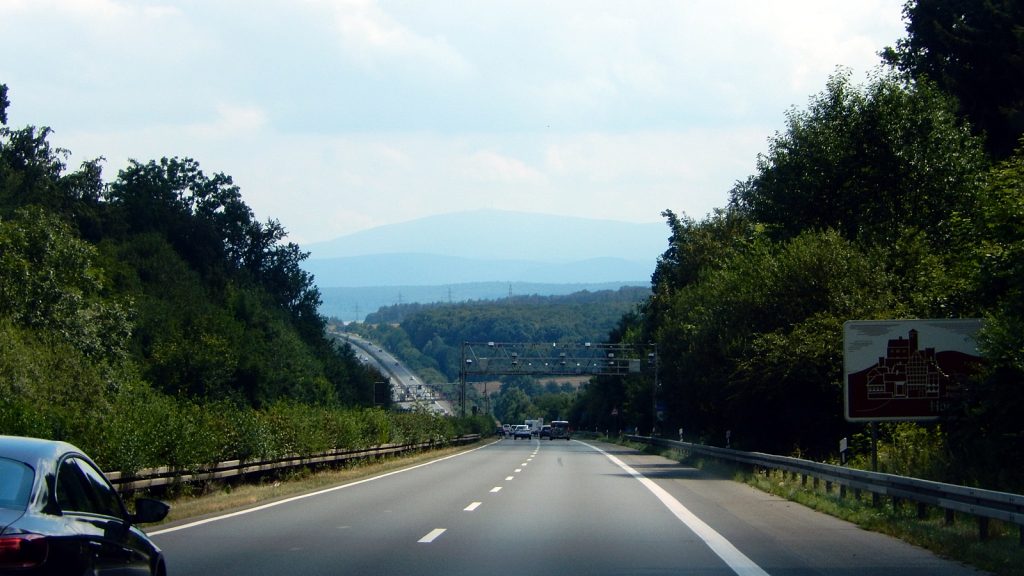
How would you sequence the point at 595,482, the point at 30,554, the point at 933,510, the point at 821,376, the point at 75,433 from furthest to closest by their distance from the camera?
the point at 821,376, the point at 595,482, the point at 75,433, the point at 933,510, the point at 30,554

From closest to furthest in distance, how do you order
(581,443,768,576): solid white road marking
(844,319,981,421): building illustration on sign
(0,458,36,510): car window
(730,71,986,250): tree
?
(0,458,36,510): car window, (581,443,768,576): solid white road marking, (844,319,981,421): building illustration on sign, (730,71,986,250): tree

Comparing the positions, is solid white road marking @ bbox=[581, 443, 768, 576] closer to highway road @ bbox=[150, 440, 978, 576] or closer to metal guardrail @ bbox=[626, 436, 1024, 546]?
highway road @ bbox=[150, 440, 978, 576]

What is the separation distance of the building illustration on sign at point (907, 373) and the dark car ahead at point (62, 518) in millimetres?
18323

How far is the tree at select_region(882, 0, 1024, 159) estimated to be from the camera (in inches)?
1796

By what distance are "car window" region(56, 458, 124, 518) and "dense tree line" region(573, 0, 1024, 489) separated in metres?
14.2

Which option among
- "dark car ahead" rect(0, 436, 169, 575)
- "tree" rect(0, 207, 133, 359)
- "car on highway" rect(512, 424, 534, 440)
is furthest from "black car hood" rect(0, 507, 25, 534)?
"car on highway" rect(512, 424, 534, 440)

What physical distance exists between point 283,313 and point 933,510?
8637cm

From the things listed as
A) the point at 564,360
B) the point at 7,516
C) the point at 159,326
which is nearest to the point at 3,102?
the point at 159,326

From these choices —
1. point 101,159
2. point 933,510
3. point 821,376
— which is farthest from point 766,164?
point 101,159

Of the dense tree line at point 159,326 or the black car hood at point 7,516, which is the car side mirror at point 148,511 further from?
→ the dense tree line at point 159,326

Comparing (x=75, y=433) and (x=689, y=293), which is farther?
(x=689, y=293)

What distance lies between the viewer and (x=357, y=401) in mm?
120875

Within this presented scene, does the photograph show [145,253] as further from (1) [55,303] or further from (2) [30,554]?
(2) [30,554]

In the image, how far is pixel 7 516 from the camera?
5723 millimetres
